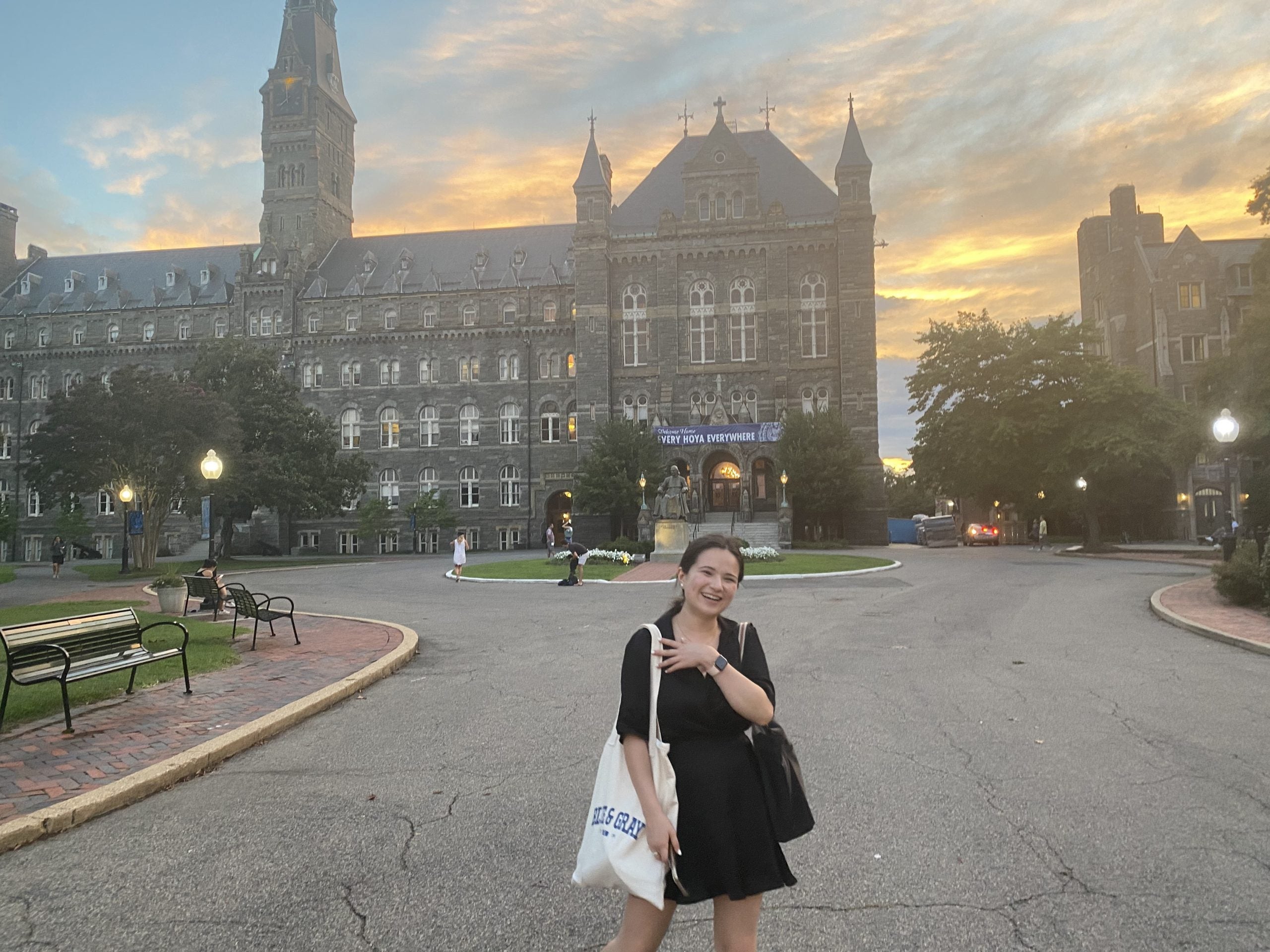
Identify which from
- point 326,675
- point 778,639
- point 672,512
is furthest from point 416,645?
point 672,512

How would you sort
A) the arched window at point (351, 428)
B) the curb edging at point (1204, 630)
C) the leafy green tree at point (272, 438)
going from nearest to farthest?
the curb edging at point (1204, 630) → the leafy green tree at point (272, 438) → the arched window at point (351, 428)

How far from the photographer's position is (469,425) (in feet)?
192

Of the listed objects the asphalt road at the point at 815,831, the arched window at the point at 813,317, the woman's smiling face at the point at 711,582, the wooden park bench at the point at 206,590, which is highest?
the arched window at the point at 813,317

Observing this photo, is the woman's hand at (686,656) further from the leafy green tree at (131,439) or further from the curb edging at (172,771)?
the leafy green tree at (131,439)

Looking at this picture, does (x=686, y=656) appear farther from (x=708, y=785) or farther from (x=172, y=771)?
(x=172, y=771)

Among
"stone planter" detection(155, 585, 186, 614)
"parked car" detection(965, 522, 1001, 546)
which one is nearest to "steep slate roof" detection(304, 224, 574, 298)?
"parked car" detection(965, 522, 1001, 546)

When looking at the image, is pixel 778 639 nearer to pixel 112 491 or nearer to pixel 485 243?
pixel 112 491

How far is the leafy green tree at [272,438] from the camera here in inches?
1599

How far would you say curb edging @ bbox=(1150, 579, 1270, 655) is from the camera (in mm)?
11141

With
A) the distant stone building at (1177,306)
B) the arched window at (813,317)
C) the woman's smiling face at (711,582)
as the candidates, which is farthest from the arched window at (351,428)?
the woman's smiling face at (711,582)

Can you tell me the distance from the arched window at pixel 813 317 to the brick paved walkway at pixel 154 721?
44.3 m

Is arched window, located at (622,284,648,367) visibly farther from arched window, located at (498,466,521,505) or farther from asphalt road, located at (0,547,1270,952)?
asphalt road, located at (0,547,1270,952)

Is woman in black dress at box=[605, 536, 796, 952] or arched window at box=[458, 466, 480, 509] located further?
arched window at box=[458, 466, 480, 509]

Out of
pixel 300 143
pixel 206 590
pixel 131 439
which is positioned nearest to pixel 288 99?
pixel 300 143
